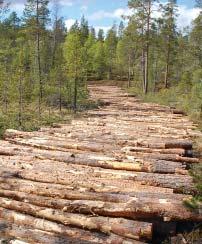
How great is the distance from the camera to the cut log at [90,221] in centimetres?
757

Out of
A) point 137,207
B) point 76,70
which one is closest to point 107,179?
point 137,207

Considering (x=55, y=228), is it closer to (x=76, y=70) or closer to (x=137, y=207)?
(x=137, y=207)

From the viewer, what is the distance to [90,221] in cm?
797

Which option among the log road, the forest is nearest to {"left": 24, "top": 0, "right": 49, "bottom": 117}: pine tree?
the forest

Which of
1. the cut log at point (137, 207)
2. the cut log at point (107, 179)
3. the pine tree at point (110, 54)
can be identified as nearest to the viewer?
the cut log at point (137, 207)

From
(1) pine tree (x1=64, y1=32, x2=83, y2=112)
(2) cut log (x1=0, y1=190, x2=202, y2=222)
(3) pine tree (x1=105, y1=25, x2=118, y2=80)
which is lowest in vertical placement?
(2) cut log (x1=0, y1=190, x2=202, y2=222)

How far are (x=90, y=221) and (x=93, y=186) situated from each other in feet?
5.35

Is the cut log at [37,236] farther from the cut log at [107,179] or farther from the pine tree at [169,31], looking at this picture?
the pine tree at [169,31]

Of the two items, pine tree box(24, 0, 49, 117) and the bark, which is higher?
pine tree box(24, 0, 49, 117)

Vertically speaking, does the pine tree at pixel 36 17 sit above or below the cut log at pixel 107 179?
above

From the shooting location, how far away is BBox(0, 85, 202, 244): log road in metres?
7.85

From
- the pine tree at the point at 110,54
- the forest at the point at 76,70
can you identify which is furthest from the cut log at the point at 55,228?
the pine tree at the point at 110,54

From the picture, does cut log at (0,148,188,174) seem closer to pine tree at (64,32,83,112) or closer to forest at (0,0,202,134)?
forest at (0,0,202,134)

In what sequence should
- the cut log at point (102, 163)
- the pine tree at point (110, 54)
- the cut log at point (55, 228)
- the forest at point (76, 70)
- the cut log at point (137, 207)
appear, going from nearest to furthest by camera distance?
the cut log at point (55, 228) < the cut log at point (137, 207) < the cut log at point (102, 163) < the forest at point (76, 70) < the pine tree at point (110, 54)
